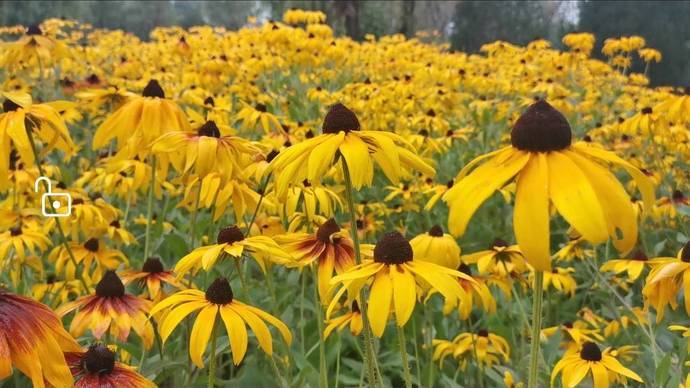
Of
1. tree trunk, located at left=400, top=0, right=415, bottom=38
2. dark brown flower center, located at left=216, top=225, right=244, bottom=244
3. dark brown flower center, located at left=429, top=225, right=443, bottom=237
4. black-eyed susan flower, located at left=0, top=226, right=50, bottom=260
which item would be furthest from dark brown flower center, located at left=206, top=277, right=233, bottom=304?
tree trunk, located at left=400, top=0, right=415, bottom=38

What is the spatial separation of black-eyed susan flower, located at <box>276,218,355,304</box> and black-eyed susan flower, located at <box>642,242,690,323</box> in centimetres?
55

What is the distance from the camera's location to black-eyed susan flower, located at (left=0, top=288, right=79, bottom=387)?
904 mm

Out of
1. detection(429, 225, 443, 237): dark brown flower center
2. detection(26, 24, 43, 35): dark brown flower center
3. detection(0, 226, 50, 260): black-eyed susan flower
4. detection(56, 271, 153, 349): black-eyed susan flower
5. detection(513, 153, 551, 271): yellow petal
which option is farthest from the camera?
detection(26, 24, 43, 35): dark brown flower center

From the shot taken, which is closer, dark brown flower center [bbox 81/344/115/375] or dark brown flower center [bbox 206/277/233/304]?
dark brown flower center [bbox 81/344/115/375]

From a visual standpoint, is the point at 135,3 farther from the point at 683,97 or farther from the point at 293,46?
the point at 683,97

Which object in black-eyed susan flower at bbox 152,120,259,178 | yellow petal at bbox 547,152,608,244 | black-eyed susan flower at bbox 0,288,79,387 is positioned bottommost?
black-eyed susan flower at bbox 0,288,79,387

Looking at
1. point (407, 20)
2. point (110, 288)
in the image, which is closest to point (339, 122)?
point (110, 288)

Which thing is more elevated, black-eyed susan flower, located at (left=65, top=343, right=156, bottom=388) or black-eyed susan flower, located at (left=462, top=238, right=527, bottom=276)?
black-eyed susan flower, located at (left=65, top=343, right=156, bottom=388)

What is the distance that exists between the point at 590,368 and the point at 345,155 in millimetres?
790

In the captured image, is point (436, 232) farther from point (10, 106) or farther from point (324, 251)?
point (10, 106)

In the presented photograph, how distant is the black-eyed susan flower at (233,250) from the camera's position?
1.24 meters

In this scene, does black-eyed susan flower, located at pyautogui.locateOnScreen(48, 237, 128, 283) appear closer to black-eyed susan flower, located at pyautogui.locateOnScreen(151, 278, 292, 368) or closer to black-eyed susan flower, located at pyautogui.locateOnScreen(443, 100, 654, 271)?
black-eyed susan flower, located at pyautogui.locateOnScreen(151, 278, 292, 368)

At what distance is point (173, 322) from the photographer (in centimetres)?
116

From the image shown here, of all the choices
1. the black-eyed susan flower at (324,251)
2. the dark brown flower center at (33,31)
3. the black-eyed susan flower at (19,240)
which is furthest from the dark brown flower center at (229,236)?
the dark brown flower center at (33,31)
